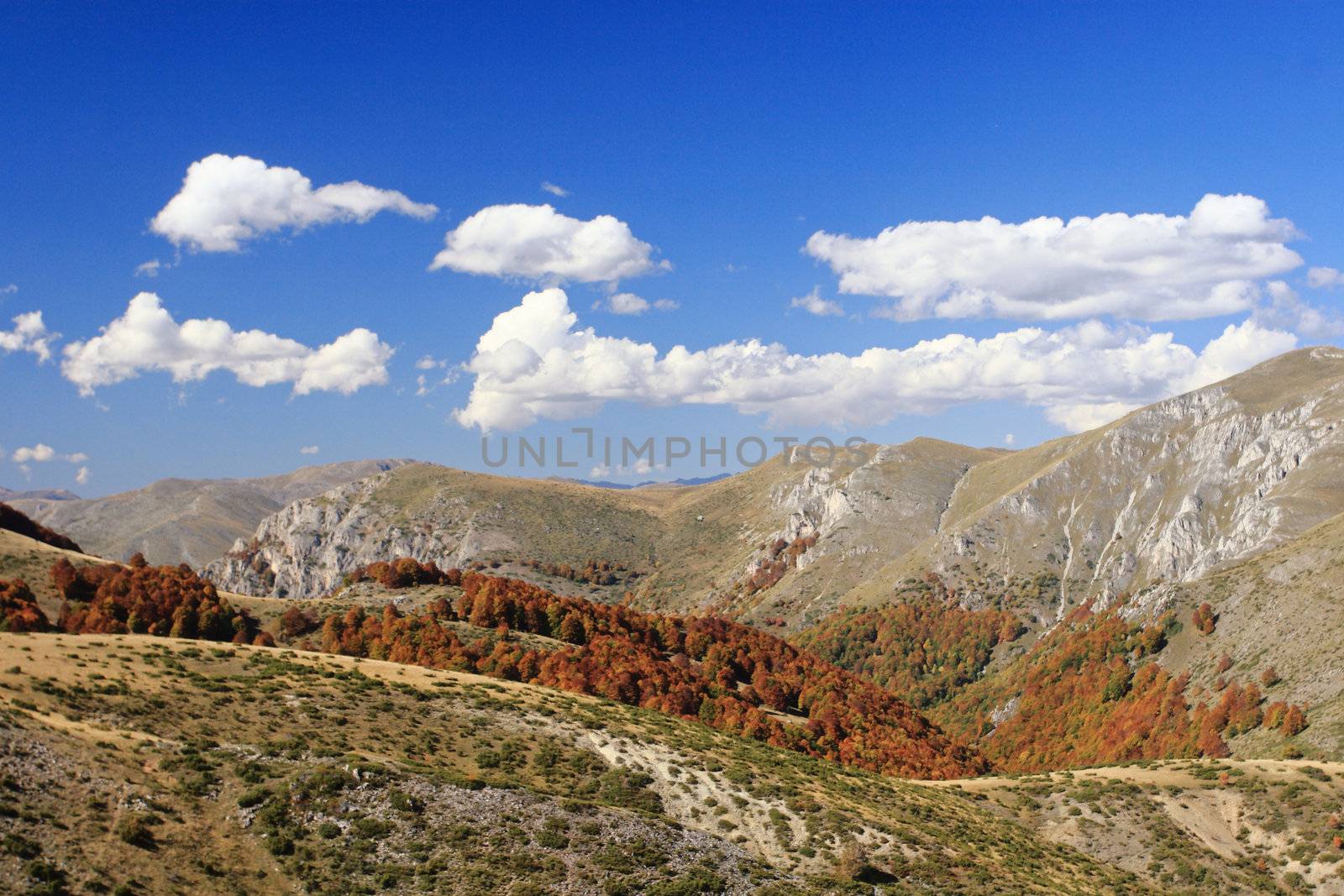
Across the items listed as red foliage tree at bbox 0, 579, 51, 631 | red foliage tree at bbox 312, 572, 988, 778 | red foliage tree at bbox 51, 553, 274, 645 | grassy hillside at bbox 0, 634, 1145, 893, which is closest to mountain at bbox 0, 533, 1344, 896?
grassy hillside at bbox 0, 634, 1145, 893

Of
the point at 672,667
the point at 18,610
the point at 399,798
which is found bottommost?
the point at 672,667

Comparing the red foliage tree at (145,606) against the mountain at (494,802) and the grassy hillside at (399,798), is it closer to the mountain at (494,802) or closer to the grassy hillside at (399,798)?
the mountain at (494,802)

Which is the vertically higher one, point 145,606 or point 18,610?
point 18,610

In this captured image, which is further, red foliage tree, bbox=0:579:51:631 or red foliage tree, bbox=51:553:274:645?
red foliage tree, bbox=51:553:274:645

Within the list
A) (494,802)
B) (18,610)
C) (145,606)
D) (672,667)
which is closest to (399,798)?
(494,802)

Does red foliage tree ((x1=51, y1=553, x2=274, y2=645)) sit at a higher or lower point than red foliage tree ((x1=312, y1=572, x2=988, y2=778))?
higher

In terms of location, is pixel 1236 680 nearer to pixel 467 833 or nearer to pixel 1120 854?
pixel 1120 854

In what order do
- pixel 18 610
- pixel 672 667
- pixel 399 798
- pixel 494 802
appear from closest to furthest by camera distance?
pixel 399 798 < pixel 494 802 < pixel 18 610 < pixel 672 667

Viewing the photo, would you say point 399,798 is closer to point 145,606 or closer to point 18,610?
point 18,610

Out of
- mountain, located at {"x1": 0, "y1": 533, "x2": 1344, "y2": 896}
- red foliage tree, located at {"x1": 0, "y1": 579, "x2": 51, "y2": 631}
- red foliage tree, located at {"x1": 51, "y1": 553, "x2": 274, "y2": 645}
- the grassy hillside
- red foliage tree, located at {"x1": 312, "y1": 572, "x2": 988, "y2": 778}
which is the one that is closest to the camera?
the grassy hillside

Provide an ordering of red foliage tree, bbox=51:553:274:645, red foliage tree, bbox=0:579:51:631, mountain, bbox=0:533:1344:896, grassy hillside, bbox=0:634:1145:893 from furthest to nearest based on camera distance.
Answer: red foliage tree, bbox=51:553:274:645
red foliage tree, bbox=0:579:51:631
mountain, bbox=0:533:1344:896
grassy hillside, bbox=0:634:1145:893

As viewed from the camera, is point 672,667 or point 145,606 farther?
point 672,667

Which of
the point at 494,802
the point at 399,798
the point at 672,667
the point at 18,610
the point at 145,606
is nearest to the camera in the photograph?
the point at 399,798

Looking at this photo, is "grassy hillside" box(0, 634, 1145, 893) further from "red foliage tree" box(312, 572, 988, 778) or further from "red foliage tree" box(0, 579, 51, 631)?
"red foliage tree" box(312, 572, 988, 778)
